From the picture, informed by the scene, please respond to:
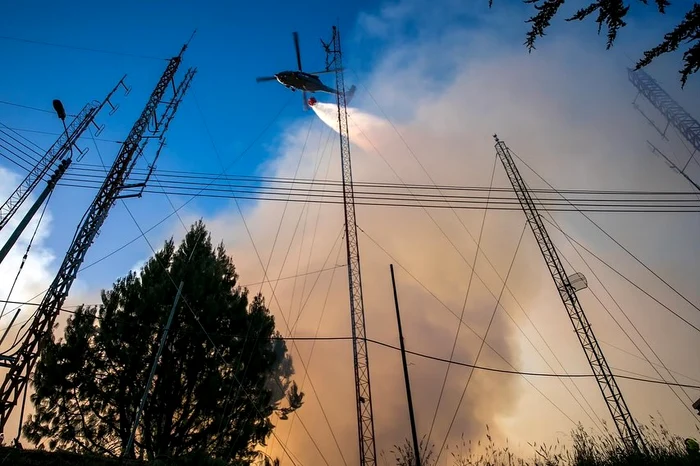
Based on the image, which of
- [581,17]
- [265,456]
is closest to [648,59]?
[581,17]

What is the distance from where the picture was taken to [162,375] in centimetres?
1262

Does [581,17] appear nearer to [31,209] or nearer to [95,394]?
[31,209]

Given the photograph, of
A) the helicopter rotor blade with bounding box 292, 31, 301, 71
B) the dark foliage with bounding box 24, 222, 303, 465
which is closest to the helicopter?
the helicopter rotor blade with bounding box 292, 31, 301, 71

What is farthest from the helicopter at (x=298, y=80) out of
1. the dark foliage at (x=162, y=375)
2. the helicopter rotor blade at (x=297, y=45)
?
the dark foliage at (x=162, y=375)

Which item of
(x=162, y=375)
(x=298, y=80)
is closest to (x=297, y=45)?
(x=298, y=80)

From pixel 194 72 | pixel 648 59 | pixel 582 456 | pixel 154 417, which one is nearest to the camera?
pixel 648 59

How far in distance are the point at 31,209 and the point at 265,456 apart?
12.5 m

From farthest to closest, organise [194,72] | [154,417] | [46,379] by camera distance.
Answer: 1. [194,72]
2. [154,417]
3. [46,379]

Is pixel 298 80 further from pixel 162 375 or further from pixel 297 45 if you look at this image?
pixel 162 375

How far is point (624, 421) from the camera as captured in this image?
22438 mm

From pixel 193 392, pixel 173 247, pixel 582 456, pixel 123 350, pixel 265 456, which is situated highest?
pixel 173 247

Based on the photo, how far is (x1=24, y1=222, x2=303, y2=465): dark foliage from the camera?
11.9 m

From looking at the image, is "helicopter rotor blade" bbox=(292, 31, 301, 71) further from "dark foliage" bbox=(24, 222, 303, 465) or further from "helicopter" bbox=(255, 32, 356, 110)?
"dark foliage" bbox=(24, 222, 303, 465)

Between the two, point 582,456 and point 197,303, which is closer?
point 582,456
